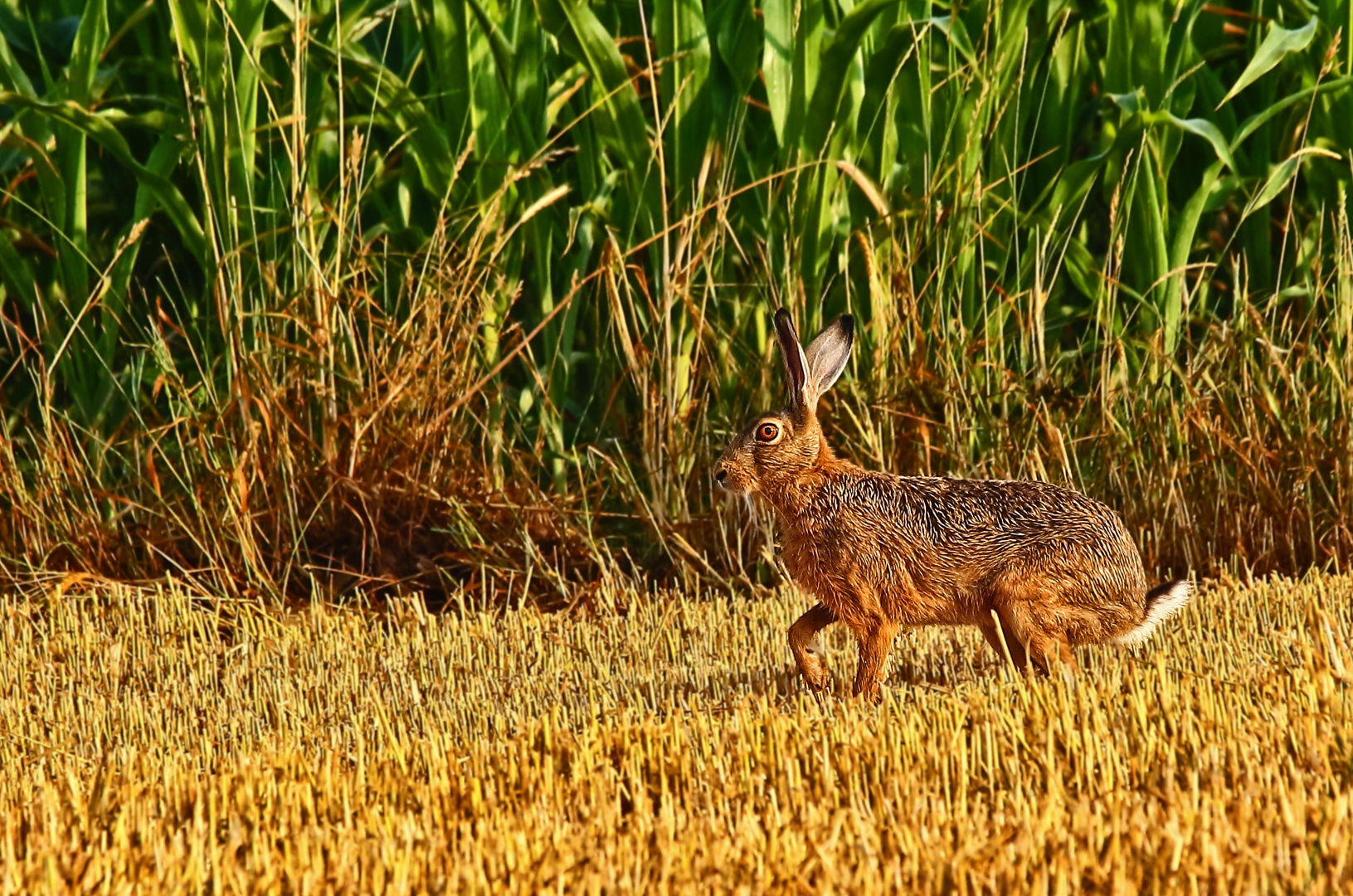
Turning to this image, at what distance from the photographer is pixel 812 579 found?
12.1 feet

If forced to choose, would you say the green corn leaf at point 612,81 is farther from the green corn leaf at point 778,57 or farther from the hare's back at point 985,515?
the hare's back at point 985,515

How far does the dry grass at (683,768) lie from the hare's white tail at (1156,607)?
0.06 meters

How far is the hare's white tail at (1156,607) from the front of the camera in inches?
149

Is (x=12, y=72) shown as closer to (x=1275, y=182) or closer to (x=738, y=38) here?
(x=738, y=38)

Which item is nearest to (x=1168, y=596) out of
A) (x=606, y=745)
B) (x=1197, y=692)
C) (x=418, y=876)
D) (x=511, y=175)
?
(x=1197, y=692)

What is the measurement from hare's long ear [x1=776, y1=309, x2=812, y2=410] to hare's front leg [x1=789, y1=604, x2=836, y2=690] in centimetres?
49

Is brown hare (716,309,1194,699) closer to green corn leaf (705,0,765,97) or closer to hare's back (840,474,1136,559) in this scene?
hare's back (840,474,1136,559)

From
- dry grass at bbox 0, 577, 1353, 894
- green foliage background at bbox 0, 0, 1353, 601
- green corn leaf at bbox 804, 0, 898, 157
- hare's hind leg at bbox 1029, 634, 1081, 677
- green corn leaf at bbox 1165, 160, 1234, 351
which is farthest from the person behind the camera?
green corn leaf at bbox 1165, 160, 1234, 351

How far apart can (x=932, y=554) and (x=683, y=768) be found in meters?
0.95

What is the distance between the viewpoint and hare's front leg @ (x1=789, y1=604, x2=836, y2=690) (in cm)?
369

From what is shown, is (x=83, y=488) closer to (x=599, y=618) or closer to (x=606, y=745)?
(x=599, y=618)

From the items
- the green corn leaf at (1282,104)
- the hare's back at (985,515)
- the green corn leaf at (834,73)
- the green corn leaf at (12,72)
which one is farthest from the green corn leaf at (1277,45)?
the green corn leaf at (12,72)

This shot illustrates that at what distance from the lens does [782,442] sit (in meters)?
3.81

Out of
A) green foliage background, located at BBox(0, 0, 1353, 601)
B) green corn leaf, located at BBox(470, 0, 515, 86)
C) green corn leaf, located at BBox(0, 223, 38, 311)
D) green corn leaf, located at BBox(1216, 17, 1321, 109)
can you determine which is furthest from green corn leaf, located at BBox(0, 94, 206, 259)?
green corn leaf, located at BBox(1216, 17, 1321, 109)
